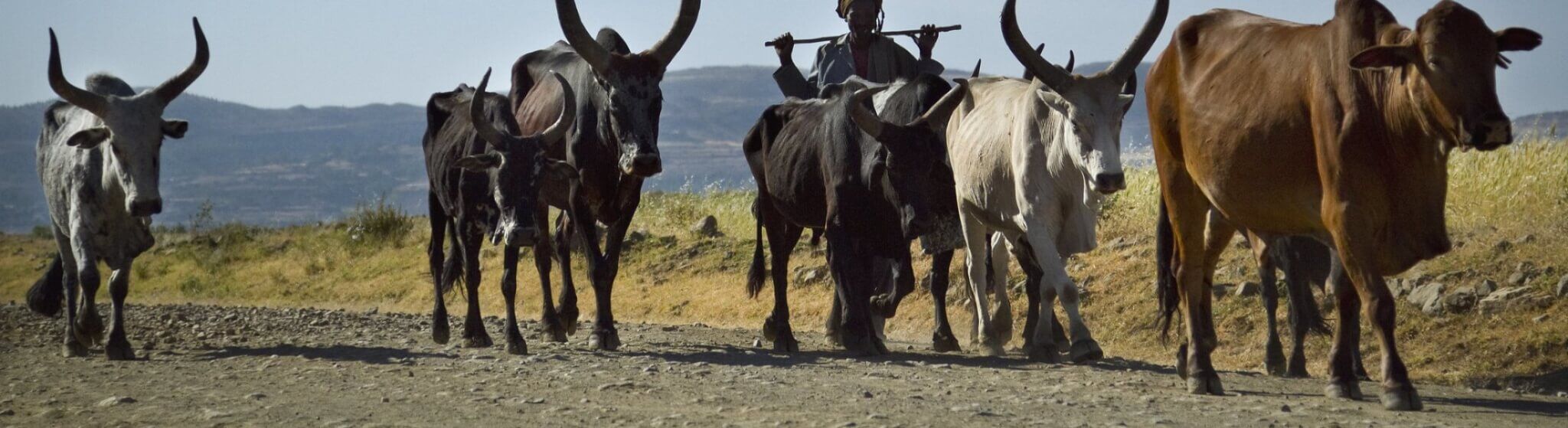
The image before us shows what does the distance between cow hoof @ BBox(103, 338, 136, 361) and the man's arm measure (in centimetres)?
529

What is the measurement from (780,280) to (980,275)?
4.51ft

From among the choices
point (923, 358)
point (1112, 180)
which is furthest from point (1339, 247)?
point (923, 358)

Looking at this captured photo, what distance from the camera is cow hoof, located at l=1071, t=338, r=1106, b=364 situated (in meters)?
10.2

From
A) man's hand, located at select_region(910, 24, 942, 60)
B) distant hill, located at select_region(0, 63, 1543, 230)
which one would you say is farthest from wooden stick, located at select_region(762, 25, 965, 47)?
distant hill, located at select_region(0, 63, 1543, 230)

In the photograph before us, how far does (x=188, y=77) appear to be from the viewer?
1233 cm

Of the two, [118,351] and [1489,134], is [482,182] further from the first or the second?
[1489,134]

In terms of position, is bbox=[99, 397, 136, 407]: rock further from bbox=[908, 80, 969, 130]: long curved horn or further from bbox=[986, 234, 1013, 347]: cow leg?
bbox=[986, 234, 1013, 347]: cow leg

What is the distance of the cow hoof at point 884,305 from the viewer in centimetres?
1176

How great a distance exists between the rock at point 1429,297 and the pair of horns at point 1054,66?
105 inches

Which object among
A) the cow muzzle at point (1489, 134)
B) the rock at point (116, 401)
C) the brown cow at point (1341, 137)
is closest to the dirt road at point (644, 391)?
the rock at point (116, 401)

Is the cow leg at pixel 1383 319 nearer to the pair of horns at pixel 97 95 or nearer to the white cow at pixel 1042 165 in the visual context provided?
the white cow at pixel 1042 165

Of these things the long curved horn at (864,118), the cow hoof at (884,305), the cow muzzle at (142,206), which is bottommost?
the cow hoof at (884,305)

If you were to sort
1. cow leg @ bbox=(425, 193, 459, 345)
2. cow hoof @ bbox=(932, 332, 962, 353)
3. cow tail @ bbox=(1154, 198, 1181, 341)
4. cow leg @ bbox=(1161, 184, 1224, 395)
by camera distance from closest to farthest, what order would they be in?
cow leg @ bbox=(1161, 184, 1224, 395)
cow tail @ bbox=(1154, 198, 1181, 341)
cow hoof @ bbox=(932, 332, 962, 353)
cow leg @ bbox=(425, 193, 459, 345)

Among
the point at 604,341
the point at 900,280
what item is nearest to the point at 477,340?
the point at 604,341
